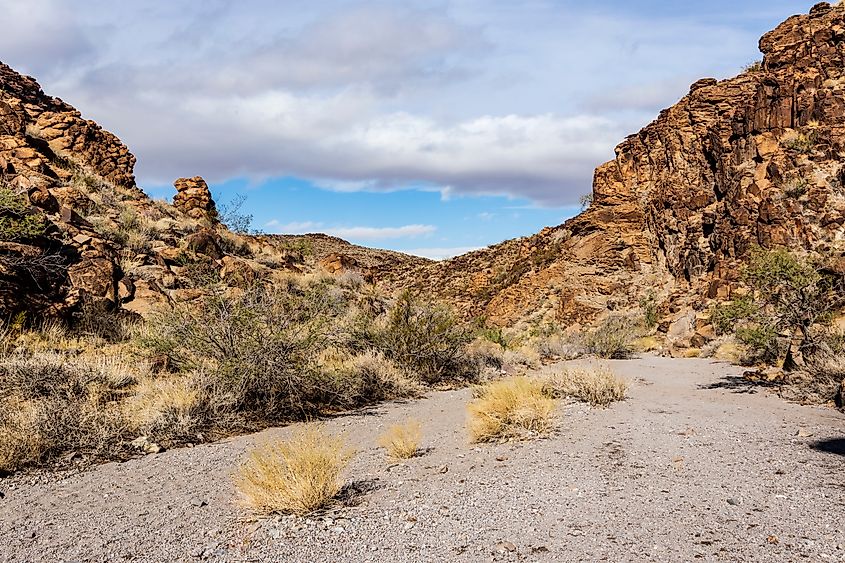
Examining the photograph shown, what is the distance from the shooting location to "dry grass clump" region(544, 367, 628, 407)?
930 cm

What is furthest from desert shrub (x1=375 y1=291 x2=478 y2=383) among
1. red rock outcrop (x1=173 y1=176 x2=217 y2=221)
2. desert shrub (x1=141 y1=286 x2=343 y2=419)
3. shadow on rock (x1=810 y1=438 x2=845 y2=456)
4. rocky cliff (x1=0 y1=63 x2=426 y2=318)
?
red rock outcrop (x1=173 y1=176 x2=217 y2=221)

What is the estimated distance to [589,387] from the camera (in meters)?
9.49

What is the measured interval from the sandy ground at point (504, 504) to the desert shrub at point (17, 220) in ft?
23.1

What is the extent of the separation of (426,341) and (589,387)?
193 inches

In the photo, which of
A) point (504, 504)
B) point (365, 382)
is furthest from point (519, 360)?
point (504, 504)

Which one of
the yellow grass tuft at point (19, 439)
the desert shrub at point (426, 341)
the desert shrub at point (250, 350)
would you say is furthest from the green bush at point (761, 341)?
the yellow grass tuft at point (19, 439)

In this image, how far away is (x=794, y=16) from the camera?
28.6 m

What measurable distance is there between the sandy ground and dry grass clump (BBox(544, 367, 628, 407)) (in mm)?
1907

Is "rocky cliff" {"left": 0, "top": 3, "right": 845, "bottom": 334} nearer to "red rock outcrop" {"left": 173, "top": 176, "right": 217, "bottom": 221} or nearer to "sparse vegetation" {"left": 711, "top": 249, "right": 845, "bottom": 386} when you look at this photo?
"red rock outcrop" {"left": 173, "top": 176, "right": 217, "bottom": 221}

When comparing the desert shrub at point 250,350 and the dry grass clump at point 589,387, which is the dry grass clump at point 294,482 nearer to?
the desert shrub at point 250,350

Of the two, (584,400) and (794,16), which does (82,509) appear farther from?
(794,16)

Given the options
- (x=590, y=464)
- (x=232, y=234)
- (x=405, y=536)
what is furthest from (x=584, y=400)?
(x=232, y=234)

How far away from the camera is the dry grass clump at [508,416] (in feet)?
22.9

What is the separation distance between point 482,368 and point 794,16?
89.3 ft
